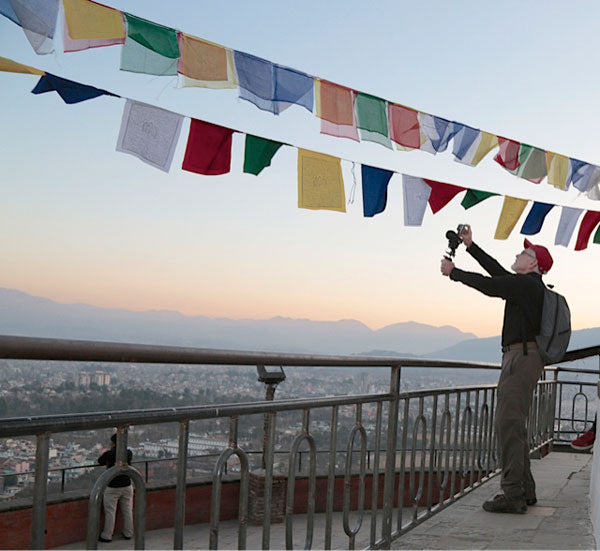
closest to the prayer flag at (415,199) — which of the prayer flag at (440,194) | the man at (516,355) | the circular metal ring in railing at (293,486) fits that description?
the prayer flag at (440,194)

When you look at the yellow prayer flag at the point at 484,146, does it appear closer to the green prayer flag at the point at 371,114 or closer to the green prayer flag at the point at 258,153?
the green prayer flag at the point at 371,114

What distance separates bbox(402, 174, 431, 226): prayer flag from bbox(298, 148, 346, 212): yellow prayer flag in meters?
1.29

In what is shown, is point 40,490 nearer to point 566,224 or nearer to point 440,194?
point 440,194

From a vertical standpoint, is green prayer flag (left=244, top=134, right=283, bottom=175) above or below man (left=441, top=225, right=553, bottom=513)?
above

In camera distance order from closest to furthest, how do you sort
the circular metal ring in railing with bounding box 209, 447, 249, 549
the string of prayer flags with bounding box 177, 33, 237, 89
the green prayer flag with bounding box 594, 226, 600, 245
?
the circular metal ring in railing with bounding box 209, 447, 249, 549, the string of prayer flags with bounding box 177, 33, 237, 89, the green prayer flag with bounding box 594, 226, 600, 245

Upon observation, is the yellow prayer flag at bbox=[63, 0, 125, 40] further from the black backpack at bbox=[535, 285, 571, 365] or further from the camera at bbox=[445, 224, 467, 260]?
the black backpack at bbox=[535, 285, 571, 365]

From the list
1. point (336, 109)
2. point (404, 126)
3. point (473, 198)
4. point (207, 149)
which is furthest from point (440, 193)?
point (207, 149)

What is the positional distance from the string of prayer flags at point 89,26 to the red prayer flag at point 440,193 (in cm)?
352

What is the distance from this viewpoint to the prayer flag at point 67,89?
14.6 feet

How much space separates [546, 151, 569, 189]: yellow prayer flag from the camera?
28.5 feet

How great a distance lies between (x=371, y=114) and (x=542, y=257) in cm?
261

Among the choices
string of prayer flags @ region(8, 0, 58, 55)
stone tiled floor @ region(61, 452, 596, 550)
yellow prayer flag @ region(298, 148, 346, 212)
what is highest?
string of prayer flags @ region(8, 0, 58, 55)

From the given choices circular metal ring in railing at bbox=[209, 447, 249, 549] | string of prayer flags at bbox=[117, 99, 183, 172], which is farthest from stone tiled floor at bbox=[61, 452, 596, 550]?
string of prayer flags at bbox=[117, 99, 183, 172]

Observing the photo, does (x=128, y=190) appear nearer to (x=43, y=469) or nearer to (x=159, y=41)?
(x=159, y=41)
